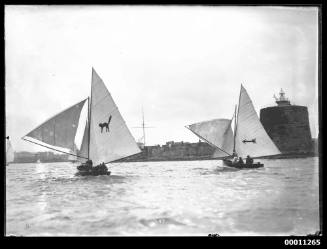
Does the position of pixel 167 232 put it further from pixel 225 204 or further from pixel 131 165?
pixel 131 165

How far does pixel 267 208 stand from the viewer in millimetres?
4086

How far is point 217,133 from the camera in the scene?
14.6 ft

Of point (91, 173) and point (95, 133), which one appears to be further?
point (95, 133)

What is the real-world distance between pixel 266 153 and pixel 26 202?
383cm

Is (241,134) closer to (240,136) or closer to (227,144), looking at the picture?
(240,136)

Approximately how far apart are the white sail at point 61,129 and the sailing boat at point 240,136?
73.4 inches

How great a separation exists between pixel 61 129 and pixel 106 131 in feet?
→ 2.48

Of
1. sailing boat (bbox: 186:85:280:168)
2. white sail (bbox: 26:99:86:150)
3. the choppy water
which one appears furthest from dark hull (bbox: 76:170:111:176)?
sailing boat (bbox: 186:85:280:168)

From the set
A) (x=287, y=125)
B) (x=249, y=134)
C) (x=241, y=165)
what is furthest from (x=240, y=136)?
(x=287, y=125)

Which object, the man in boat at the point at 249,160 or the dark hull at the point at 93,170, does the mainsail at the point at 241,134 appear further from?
the dark hull at the point at 93,170

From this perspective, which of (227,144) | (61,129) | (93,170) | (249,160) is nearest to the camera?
(61,129)

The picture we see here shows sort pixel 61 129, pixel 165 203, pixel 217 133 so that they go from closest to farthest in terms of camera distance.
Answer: pixel 165 203 → pixel 217 133 → pixel 61 129

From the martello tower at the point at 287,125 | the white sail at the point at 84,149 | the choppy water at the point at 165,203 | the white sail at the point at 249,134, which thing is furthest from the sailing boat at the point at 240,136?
the white sail at the point at 84,149

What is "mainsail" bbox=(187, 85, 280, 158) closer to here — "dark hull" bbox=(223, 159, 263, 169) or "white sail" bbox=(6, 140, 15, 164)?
"dark hull" bbox=(223, 159, 263, 169)
